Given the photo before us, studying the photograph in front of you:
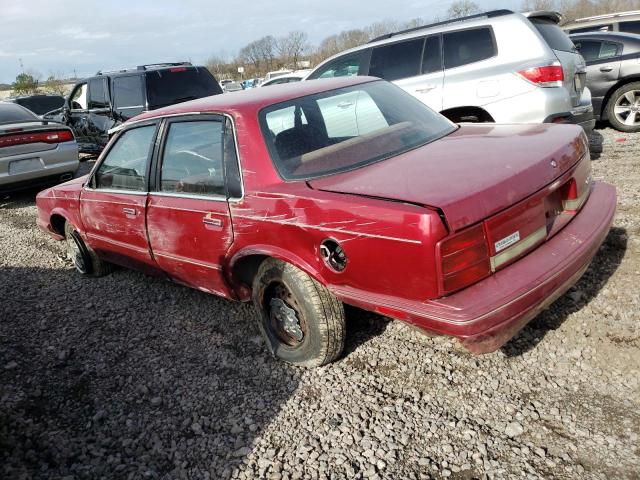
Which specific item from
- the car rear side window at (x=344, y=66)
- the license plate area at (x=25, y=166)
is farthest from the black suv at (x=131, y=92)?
the car rear side window at (x=344, y=66)

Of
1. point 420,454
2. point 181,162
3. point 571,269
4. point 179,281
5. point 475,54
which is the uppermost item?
point 475,54

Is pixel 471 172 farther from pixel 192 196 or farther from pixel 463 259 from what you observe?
pixel 192 196

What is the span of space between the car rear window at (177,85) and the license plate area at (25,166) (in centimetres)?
195

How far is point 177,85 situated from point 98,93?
182cm

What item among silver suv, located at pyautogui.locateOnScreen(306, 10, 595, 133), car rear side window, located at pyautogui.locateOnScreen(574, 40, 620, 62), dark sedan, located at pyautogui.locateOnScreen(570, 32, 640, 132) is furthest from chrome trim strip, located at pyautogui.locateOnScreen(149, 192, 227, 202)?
car rear side window, located at pyautogui.locateOnScreen(574, 40, 620, 62)

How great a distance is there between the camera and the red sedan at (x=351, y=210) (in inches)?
83.7

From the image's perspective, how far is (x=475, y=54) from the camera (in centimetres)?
567

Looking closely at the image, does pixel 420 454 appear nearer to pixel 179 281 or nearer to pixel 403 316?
pixel 403 316

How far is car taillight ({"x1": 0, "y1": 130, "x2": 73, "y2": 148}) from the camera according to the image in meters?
7.34

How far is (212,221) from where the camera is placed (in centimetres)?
302

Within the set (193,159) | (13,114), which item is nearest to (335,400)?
(193,159)

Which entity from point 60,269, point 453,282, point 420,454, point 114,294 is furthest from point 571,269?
point 60,269

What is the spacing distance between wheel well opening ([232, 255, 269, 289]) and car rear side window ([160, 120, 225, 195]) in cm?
43

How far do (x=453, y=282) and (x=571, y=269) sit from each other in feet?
2.33
